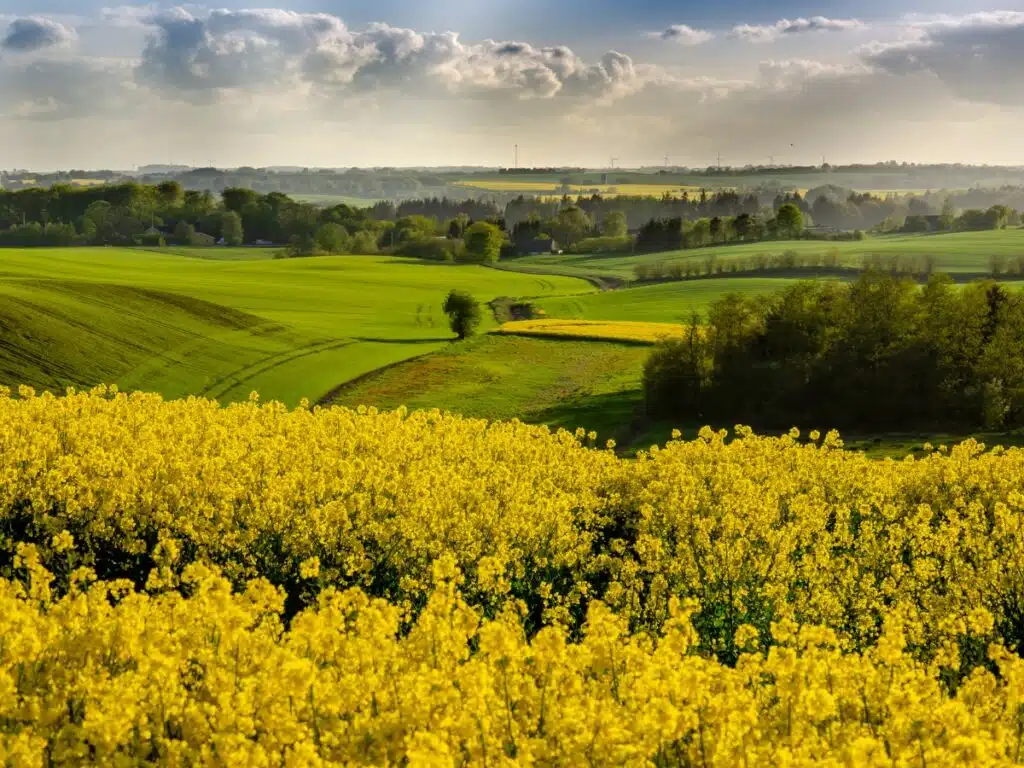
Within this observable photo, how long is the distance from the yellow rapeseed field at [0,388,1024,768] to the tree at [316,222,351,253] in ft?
492

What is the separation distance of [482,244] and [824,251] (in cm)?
5757

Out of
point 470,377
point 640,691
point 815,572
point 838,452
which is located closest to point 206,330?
point 470,377

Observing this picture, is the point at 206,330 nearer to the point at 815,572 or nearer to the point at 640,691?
the point at 815,572

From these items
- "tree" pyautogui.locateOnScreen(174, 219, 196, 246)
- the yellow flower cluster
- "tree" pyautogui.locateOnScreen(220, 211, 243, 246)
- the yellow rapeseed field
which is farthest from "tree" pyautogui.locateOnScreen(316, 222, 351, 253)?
the yellow flower cluster

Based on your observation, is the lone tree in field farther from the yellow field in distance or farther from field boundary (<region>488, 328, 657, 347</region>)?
the yellow field in distance

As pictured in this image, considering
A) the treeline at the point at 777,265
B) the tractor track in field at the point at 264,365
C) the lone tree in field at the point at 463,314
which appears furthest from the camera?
the treeline at the point at 777,265

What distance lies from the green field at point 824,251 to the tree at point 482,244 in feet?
14.5

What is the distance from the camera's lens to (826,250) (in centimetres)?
17212

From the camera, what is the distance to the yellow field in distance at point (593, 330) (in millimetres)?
93438

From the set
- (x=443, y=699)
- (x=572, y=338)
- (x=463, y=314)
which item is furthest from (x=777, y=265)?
(x=443, y=699)

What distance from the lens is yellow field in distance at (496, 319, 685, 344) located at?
93.4m

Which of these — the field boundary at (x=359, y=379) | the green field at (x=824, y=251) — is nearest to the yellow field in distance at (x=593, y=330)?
the field boundary at (x=359, y=379)

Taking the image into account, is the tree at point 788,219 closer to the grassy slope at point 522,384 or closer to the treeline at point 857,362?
the grassy slope at point 522,384

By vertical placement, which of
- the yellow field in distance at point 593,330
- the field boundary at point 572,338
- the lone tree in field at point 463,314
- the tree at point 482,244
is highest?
the tree at point 482,244
